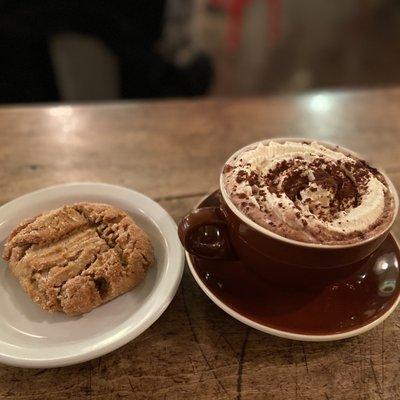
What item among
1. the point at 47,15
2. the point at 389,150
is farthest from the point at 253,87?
the point at 389,150

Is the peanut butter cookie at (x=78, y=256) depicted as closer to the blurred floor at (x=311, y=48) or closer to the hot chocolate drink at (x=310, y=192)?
the hot chocolate drink at (x=310, y=192)

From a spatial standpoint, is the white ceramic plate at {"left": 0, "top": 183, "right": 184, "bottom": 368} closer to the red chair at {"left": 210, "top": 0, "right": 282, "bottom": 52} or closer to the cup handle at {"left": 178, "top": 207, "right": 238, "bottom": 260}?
the cup handle at {"left": 178, "top": 207, "right": 238, "bottom": 260}

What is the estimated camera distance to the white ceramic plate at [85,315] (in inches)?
25.7

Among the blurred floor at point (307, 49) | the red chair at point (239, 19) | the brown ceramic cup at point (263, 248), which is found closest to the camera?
the brown ceramic cup at point (263, 248)

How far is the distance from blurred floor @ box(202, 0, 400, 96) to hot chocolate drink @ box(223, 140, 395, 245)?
2.49 metres

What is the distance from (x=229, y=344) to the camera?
744 millimetres

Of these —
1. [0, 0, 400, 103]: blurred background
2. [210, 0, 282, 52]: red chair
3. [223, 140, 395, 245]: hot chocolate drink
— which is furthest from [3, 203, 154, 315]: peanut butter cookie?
[210, 0, 282, 52]: red chair

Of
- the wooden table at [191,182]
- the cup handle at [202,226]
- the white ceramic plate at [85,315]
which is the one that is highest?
the cup handle at [202,226]

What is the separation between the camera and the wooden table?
0.69 meters

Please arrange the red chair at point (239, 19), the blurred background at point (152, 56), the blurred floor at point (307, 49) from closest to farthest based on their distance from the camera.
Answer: the blurred background at point (152, 56) < the blurred floor at point (307, 49) < the red chair at point (239, 19)

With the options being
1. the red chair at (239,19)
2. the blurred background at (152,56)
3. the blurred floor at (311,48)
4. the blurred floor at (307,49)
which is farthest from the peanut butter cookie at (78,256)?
the red chair at (239,19)

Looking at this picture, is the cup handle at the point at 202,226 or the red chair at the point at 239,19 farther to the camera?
the red chair at the point at 239,19

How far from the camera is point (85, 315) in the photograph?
0.74 meters

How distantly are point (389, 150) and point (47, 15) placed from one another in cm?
149
